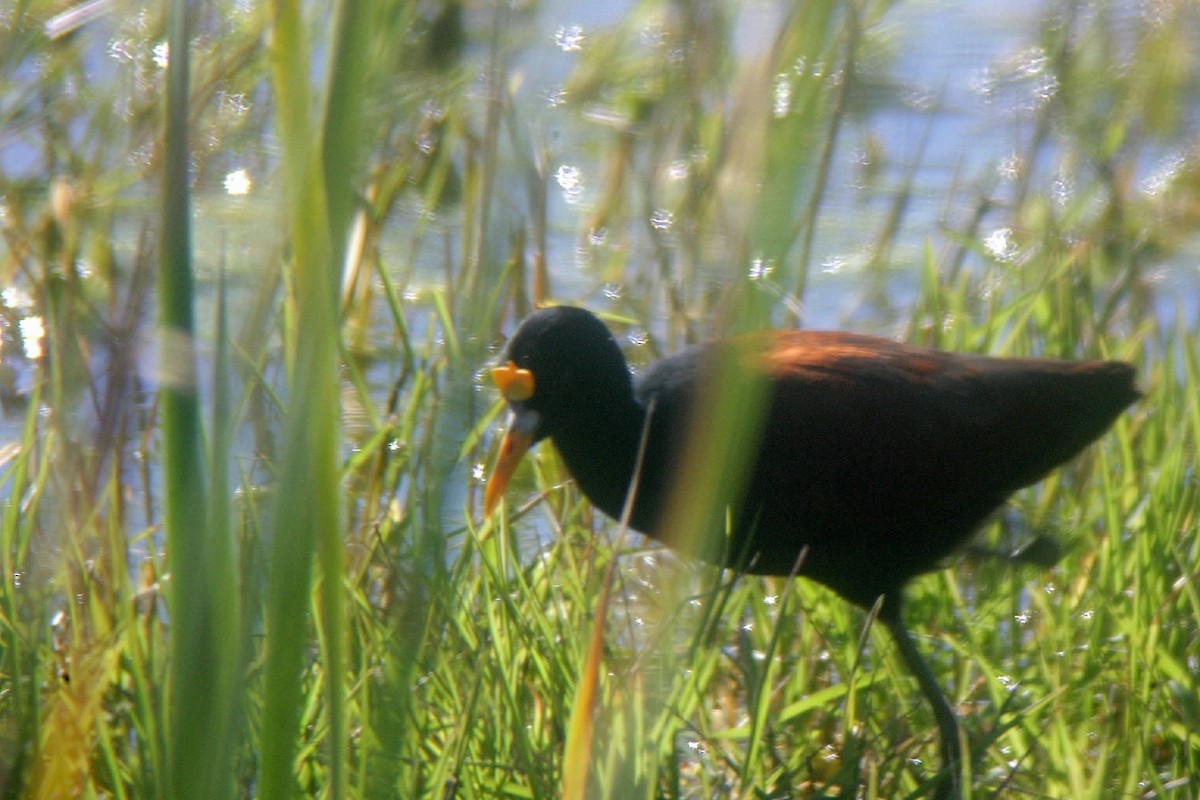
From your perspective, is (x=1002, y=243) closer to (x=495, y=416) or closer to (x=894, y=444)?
(x=894, y=444)

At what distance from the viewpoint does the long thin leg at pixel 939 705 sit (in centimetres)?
158

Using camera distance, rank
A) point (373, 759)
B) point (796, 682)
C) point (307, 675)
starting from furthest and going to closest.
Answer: point (796, 682)
point (307, 675)
point (373, 759)

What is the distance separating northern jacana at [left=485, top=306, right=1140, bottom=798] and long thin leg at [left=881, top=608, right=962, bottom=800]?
0.05 m

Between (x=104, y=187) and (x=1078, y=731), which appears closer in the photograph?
(x=1078, y=731)

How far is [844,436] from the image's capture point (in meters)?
2.13

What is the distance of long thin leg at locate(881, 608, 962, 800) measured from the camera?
62.0 inches

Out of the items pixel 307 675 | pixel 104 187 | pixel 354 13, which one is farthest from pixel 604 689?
pixel 104 187

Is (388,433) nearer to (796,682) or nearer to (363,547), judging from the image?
(363,547)

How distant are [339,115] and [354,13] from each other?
0.05 m

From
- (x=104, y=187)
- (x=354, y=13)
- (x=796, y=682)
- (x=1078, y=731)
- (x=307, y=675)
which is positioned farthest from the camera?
(x=104, y=187)

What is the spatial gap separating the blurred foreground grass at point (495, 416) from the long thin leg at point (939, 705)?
0.03 meters

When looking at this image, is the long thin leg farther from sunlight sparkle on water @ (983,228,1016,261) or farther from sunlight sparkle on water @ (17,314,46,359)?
sunlight sparkle on water @ (17,314,46,359)

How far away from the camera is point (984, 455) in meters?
2.15

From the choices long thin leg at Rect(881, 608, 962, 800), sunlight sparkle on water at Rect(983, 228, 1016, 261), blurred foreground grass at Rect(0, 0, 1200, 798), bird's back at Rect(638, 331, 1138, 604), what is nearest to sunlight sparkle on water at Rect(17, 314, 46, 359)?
blurred foreground grass at Rect(0, 0, 1200, 798)
